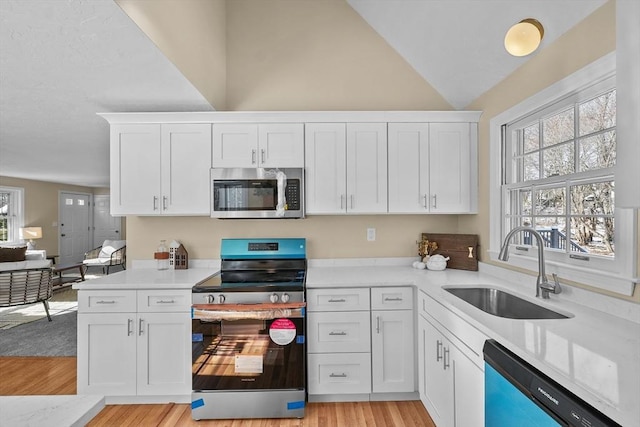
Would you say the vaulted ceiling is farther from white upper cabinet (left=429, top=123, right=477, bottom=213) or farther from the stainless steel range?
the stainless steel range

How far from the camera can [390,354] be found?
7.68 ft

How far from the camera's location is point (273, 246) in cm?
284

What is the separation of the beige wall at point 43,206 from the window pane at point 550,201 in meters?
9.39

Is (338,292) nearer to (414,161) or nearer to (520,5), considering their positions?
(414,161)

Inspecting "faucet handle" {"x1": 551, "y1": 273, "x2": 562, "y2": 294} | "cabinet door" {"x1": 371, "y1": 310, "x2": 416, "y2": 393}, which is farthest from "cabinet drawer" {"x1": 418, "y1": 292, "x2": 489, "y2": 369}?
"faucet handle" {"x1": 551, "y1": 273, "x2": 562, "y2": 294}

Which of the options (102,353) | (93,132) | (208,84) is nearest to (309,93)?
(208,84)

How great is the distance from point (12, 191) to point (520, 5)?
947 centimetres

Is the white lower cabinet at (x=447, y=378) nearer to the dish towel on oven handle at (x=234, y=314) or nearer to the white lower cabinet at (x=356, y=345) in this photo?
the white lower cabinet at (x=356, y=345)

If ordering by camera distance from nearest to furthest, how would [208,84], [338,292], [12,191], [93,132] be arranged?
1. [338,292]
2. [208,84]
3. [93,132]
4. [12,191]

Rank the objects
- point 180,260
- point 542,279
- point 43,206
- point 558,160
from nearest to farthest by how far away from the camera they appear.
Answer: point 542,279, point 558,160, point 180,260, point 43,206

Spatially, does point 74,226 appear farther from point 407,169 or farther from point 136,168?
point 407,169

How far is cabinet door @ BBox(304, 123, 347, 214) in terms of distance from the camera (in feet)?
8.83

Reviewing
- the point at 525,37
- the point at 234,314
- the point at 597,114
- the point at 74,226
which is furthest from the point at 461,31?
the point at 74,226

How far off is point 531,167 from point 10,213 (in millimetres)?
9571
